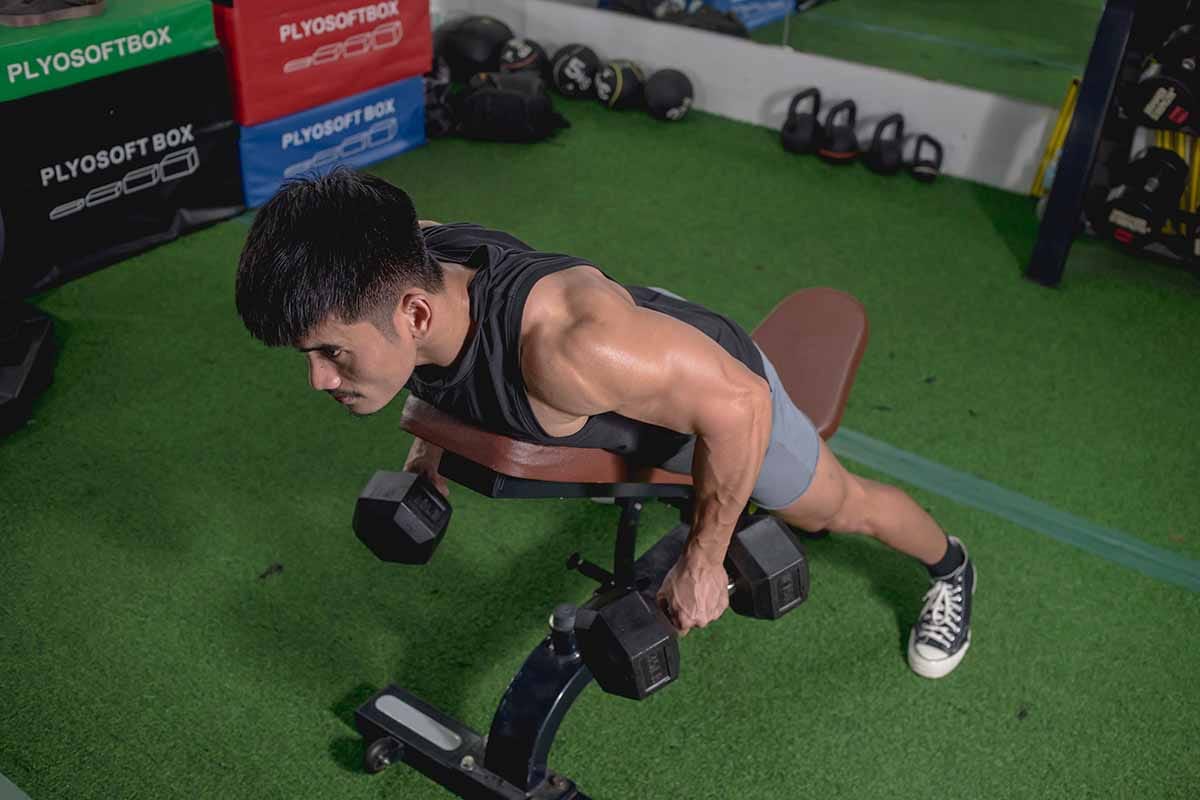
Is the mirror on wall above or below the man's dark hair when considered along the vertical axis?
below

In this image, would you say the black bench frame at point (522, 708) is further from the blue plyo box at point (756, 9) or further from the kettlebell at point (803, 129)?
the blue plyo box at point (756, 9)

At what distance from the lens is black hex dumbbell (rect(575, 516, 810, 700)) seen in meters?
1.44

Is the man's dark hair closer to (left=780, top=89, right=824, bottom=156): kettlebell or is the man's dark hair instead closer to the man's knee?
the man's knee

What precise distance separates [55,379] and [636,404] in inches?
80.4

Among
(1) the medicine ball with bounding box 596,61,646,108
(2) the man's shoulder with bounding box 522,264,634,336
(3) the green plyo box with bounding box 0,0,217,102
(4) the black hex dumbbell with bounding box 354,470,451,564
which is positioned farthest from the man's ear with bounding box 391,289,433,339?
(1) the medicine ball with bounding box 596,61,646,108

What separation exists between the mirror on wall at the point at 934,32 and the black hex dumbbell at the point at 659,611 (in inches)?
123

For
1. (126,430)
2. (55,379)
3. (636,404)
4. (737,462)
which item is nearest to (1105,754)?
(737,462)

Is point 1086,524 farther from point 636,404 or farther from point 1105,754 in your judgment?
point 636,404

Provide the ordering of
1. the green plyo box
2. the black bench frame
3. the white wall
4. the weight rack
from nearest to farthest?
the black bench frame, the green plyo box, the weight rack, the white wall

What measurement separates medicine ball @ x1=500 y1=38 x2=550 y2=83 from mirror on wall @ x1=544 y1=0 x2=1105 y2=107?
1.40 ft

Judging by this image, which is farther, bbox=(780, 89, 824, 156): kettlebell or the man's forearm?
bbox=(780, 89, 824, 156): kettlebell

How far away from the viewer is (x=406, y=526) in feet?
5.22

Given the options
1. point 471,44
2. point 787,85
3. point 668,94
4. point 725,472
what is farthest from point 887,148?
point 725,472

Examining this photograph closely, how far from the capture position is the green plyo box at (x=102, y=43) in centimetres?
295
